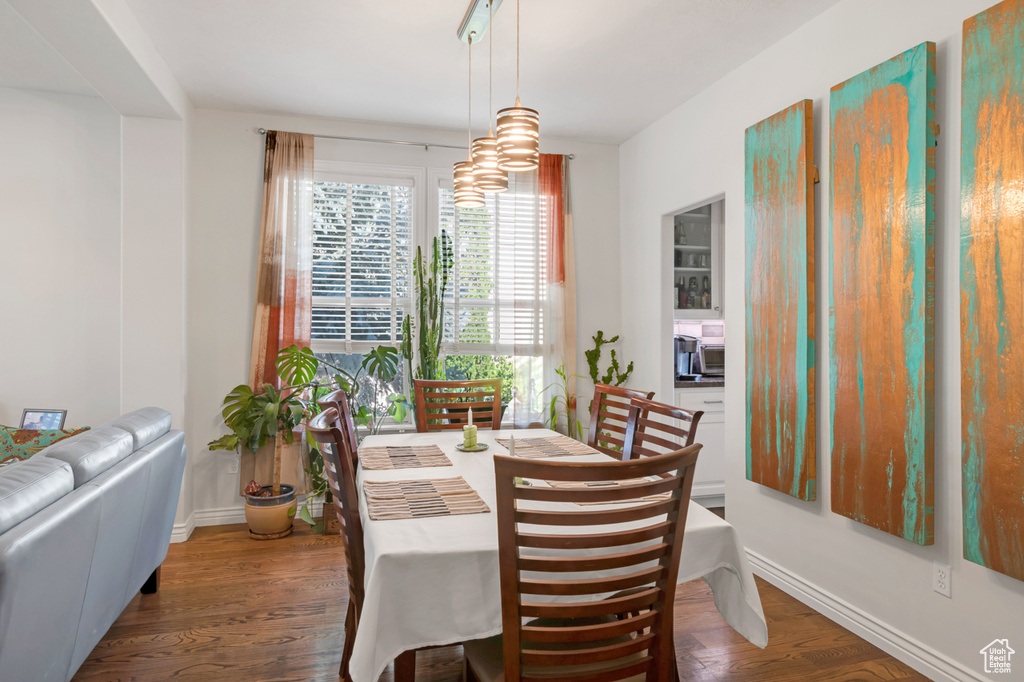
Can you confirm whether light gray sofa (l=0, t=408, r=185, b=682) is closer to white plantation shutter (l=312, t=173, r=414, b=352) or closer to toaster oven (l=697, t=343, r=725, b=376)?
white plantation shutter (l=312, t=173, r=414, b=352)

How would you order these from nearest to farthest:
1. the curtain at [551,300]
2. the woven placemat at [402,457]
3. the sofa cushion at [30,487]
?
the sofa cushion at [30,487], the woven placemat at [402,457], the curtain at [551,300]

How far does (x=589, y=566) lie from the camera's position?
4.45 feet

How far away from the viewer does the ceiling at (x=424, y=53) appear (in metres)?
2.90

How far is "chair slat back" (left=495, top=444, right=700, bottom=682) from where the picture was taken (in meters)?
1.28

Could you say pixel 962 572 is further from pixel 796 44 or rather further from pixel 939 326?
pixel 796 44

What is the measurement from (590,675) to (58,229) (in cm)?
441

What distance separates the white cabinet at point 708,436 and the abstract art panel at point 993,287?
7.71 ft

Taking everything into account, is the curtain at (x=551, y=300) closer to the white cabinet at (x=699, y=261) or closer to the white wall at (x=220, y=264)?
the white cabinet at (x=699, y=261)

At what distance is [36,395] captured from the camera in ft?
13.2

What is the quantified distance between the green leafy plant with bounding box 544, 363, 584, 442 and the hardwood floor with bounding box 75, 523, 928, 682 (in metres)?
1.73

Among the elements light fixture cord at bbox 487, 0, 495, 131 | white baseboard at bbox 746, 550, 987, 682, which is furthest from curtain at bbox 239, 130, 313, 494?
white baseboard at bbox 746, 550, 987, 682

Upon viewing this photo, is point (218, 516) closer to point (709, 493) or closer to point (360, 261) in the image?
point (360, 261)

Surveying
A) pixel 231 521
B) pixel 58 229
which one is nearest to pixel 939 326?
pixel 231 521

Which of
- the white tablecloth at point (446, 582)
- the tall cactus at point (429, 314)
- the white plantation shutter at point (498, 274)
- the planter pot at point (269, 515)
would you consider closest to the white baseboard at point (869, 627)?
the white tablecloth at point (446, 582)
